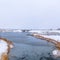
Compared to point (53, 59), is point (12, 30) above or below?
below

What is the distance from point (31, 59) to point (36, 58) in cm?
86

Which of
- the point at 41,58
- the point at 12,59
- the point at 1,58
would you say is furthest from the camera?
the point at 41,58

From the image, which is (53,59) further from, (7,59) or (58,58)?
(7,59)

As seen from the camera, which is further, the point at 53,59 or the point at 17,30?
the point at 17,30

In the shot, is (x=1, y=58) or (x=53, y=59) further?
(x=53, y=59)

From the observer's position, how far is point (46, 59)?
21609mm

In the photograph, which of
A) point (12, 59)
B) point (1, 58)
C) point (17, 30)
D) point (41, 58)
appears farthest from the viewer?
point (17, 30)

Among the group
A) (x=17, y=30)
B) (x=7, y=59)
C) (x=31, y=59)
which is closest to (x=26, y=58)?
(x=31, y=59)

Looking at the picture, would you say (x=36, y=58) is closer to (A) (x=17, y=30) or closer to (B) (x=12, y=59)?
(B) (x=12, y=59)

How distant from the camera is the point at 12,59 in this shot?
20.6m

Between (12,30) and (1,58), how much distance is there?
152m

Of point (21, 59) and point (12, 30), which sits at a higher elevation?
point (21, 59)

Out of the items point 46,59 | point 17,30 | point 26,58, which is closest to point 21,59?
point 26,58

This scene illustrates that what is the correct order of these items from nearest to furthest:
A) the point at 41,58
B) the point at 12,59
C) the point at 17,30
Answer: the point at 12,59
the point at 41,58
the point at 17,30
